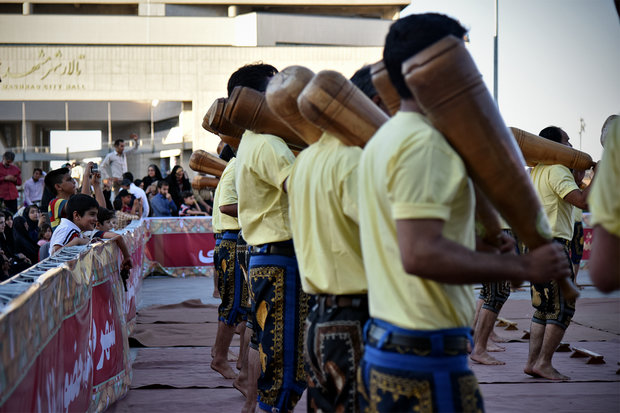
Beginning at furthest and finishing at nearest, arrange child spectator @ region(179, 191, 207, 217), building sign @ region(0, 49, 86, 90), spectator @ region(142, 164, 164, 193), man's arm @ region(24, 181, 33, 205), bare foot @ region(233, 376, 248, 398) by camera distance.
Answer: building sign @ region(0, 49, 86, 90), spectator @ region(142, 164, 164, 193), man's arm @ region(24, 181, 33, 205), child spectator @ region(179, 191, 207, 217), bare foot @ region(233, 376, 248, 398)

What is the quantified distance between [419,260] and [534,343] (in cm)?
422

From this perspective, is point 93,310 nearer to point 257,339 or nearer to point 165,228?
point 257,339

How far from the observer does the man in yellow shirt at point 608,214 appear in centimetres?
165

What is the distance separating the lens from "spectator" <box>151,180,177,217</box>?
14273mm

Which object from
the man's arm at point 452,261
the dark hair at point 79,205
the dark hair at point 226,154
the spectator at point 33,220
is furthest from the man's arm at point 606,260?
the spectator at point 33,220

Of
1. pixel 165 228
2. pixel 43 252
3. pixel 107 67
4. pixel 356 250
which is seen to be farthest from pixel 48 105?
pixel 356 250

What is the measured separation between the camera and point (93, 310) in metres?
4.50

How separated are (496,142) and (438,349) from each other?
0.54 m

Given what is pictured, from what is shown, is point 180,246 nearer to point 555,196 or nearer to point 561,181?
point 555,196

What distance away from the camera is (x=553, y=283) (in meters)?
5.34

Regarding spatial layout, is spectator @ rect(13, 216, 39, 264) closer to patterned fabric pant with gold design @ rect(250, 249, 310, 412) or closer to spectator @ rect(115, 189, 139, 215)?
spectator @ rect(115, 189, 139, 215)

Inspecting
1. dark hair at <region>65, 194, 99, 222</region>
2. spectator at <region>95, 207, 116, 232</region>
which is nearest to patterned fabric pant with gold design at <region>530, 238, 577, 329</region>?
dark hair at <region>65, 194, 99, 222</region>

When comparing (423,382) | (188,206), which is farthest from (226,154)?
(188,206)

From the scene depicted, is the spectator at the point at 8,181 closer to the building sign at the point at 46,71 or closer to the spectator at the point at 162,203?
the spectator at the point at 162,203
